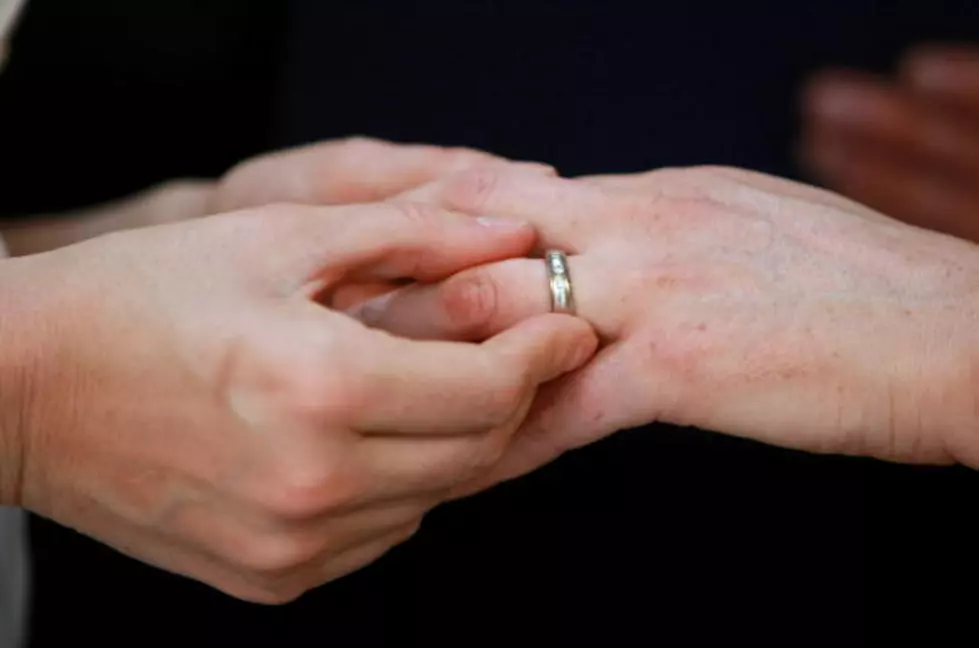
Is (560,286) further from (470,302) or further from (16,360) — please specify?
(16,360)

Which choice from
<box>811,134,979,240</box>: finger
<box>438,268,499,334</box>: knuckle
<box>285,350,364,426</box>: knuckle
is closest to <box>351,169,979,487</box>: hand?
<box>438,268,499,334</box>: knuckle

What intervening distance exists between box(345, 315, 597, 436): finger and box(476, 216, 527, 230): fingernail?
0.40 feet

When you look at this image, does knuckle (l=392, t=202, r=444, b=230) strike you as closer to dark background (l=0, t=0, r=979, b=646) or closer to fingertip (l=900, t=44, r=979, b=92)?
dark background (l=0, t=0, r=979, b=646)

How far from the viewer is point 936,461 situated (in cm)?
84

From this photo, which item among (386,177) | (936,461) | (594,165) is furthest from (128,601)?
(936,461)

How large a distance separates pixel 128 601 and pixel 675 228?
84cm

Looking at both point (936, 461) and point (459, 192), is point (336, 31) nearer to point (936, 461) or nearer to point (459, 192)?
point (459, 192)

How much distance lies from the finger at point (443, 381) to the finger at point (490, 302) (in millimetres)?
63

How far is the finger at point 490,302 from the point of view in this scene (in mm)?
834

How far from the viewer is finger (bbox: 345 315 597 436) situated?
686mm

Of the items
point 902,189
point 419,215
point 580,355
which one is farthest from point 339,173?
point 902,189

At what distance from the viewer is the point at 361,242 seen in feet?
2.57

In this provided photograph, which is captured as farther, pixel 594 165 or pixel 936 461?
pixel 594 165

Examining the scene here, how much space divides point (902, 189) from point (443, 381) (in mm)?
886
